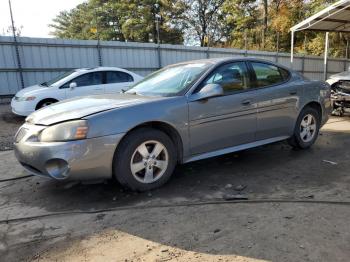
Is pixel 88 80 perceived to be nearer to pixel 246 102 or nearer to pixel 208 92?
pixel 246 102

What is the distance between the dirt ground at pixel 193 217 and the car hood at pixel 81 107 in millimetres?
905

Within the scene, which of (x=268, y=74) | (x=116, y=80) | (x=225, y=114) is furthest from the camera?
(x=116, y=80)

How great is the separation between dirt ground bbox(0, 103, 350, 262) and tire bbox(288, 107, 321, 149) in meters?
0.67

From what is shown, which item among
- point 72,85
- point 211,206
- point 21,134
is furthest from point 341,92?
point 21,134

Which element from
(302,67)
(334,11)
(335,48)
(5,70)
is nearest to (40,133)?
(5,70)

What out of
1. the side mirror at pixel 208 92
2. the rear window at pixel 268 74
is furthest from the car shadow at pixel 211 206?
the rear window at pixel 268 74

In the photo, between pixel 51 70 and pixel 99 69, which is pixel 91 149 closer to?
pixel 99 69

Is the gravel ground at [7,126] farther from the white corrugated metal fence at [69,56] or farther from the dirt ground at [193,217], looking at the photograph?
the dirt ground at [193,217]

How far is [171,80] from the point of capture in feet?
15.8

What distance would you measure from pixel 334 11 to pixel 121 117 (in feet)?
38.7

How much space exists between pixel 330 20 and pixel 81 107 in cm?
1313

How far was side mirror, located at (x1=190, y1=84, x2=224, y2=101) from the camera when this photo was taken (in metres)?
4.29

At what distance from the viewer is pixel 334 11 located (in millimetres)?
12789

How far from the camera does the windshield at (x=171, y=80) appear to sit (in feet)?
14.8
